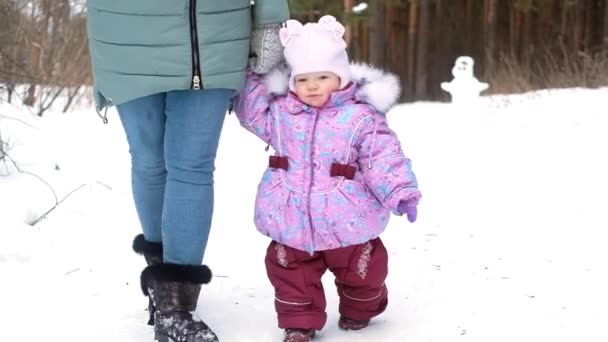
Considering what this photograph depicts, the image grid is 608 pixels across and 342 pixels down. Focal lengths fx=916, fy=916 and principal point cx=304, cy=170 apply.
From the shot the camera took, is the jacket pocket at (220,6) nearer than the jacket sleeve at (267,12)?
Yes

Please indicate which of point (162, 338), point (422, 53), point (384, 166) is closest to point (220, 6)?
point (384, 166)

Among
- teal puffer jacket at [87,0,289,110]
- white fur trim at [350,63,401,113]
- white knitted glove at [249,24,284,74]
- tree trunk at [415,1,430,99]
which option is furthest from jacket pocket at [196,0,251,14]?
tree trunk at [415,1,430,99]

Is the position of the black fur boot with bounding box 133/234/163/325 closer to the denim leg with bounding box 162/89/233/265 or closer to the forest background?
the denim leg with bounding box 162/89/233/265

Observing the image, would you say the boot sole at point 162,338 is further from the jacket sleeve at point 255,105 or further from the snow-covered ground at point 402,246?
the jacket sleeve at point 255,105

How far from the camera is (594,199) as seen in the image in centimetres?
440

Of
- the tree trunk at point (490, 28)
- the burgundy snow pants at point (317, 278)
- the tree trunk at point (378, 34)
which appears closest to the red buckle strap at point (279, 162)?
the burgundy snow pants at point (317, 278)

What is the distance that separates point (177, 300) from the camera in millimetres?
2701

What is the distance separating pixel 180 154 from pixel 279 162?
0.31 metres

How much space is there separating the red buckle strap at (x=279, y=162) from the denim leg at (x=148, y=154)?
332mm

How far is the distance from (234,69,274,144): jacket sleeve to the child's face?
0.11 metres

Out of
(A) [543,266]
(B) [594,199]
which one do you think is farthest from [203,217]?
(B) [594,199]

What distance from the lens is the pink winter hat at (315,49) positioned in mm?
2762

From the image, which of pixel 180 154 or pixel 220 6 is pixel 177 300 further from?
pixel 220 6

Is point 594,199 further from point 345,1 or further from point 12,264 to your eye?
point 345,1
